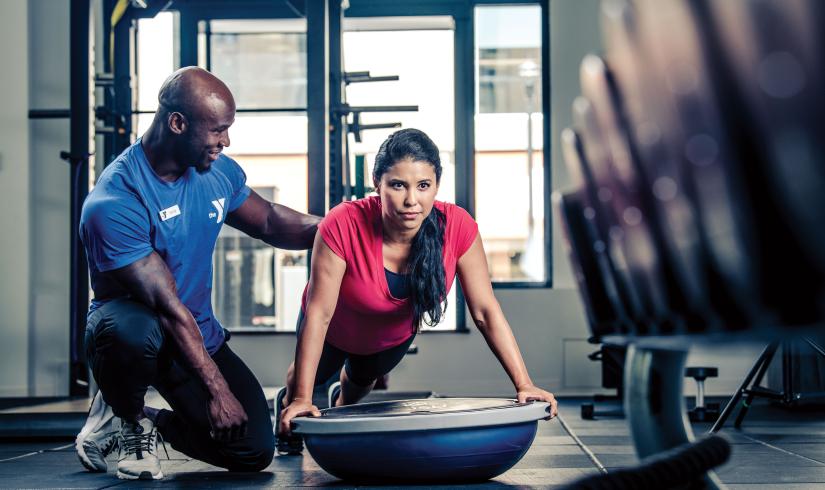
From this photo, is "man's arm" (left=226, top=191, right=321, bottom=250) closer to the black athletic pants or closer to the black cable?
the black athletic pants

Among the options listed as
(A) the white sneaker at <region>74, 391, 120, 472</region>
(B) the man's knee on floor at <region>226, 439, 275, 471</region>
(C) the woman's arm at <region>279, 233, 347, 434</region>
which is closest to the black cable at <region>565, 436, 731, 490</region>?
(C) the woman's arm at <region>279, 233, 347, 434</region>

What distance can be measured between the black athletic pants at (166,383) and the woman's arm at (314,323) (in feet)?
0.74

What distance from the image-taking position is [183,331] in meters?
2.16

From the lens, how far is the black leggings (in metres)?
2.71

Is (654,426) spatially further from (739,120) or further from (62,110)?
(62,110)

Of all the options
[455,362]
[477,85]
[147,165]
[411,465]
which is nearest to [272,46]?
[477,85]

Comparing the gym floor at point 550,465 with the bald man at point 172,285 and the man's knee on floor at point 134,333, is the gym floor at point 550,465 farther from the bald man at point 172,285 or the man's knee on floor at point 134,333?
the man's knee on floor at point 134,333

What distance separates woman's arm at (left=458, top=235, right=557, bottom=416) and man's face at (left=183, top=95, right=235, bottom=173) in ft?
2.35

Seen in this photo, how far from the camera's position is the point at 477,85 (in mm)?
5781

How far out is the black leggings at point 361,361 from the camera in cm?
271

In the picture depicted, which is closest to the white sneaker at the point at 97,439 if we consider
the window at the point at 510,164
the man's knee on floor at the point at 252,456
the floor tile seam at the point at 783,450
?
the man's knee on floor at the point at 252,456

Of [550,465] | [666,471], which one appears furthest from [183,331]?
[666,471]

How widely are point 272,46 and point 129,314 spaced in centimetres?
390

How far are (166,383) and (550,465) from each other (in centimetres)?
111
